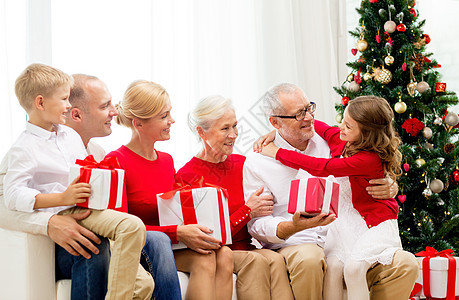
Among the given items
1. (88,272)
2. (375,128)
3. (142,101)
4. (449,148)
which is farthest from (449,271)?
(88,272)

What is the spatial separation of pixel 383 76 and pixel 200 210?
1.78m

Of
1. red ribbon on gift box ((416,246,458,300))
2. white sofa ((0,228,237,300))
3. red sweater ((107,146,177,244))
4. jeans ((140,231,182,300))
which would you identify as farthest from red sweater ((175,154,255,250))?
red ribbon on gift box ((416,246,458,300))

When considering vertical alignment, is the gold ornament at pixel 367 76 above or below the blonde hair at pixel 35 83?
above

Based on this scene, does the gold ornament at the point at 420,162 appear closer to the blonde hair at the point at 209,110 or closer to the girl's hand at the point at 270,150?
the girl's hand at the point at 270,150

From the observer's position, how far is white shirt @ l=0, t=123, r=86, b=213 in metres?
2.15

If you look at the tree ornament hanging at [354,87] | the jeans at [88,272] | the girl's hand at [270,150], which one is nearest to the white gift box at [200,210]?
the jeans at [88,272]

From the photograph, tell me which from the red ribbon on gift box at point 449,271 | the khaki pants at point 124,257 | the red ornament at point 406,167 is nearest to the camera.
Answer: the khaki pants at point 124,257

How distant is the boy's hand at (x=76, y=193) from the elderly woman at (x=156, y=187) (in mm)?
354

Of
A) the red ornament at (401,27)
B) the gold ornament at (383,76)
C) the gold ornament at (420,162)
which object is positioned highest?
the red ornament at (401,27)

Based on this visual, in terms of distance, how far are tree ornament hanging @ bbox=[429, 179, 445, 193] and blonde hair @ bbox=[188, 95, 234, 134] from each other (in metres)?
1.51

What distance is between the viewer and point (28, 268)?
2.14 m

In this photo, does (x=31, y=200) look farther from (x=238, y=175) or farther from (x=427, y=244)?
(x=427, y=244)

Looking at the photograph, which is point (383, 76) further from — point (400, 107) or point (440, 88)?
point (440, 88)

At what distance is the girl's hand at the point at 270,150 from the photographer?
9.27 ft
